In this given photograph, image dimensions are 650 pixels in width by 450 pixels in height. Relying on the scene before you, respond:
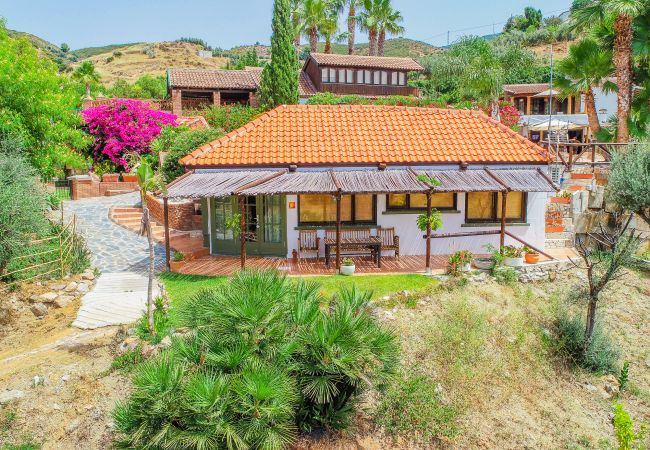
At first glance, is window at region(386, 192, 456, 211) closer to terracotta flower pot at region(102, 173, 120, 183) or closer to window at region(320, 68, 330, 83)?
terracotta flower pot at region(102, 173, 120, 183)

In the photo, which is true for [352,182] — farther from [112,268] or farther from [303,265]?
[112,268]

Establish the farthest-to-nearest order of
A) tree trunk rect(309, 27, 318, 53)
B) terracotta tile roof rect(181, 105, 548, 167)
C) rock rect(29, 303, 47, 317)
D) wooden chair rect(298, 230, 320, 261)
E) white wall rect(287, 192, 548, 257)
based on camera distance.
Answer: tree trunk rect(309, 27, 318, 53), white wall rect(287, 192, 548, 257), terracotta tile roof rect(181, 105, 548, 167), wooden chair rect(298, 230, 320, 261), rock rect(29, 303, 47, 317)

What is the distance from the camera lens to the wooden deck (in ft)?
53.8

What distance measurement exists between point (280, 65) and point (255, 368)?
90.6ft

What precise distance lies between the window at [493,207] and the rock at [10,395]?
14200 mm

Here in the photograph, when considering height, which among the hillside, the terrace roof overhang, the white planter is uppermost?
the hillside

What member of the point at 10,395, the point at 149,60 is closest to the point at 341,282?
the point at 10,395

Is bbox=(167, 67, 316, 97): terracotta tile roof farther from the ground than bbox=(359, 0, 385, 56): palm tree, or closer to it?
closer to it

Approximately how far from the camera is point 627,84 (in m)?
22.5

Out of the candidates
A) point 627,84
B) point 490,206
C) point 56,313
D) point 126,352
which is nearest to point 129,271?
point 56,313

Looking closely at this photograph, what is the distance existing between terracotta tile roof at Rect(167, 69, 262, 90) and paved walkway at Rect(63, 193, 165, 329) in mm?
18157

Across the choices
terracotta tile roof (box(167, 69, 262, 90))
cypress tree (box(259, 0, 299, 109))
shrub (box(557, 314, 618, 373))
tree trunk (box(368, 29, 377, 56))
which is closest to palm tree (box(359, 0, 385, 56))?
tree trunk (box(368, 29, 377, 56))

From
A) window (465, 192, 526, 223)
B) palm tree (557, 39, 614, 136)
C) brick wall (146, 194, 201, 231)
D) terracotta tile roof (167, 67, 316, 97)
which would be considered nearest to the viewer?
window (465, 192, 526, 223)

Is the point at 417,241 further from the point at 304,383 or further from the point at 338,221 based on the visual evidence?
the point at 304,383
